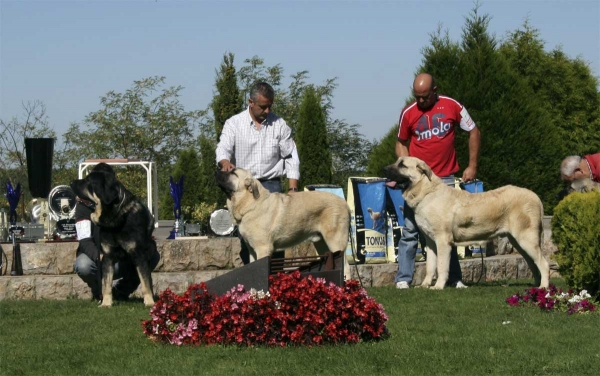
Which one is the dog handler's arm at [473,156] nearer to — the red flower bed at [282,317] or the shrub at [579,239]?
the shrub at [579,239]

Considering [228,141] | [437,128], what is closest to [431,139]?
[437,128]

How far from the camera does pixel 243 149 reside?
941 centimetres

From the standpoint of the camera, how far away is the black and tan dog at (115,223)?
9055 mm

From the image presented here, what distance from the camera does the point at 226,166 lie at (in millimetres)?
9117

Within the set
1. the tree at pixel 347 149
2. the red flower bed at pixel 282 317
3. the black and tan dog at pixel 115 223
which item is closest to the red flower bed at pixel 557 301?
the red flower bed at pixel 282 317

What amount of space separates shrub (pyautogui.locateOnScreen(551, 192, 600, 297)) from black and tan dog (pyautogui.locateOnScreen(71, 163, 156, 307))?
4.35 metres

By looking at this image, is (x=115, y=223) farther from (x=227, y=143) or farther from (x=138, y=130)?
(x=138, y=130)

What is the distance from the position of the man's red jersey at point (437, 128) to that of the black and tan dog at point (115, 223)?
360 centimetres

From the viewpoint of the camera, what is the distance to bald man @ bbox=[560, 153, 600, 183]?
984cm

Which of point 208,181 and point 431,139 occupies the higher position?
point 431,139

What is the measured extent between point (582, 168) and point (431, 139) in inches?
73.0

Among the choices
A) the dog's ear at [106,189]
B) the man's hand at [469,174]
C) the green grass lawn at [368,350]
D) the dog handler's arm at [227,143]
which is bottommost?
the green grass lawn at [368,350]

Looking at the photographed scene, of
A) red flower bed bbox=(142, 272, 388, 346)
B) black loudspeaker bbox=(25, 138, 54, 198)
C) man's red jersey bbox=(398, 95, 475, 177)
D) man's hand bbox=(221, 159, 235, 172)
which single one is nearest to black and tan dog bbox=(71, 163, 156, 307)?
man's hand bbox=(221, 159, 235, 172)

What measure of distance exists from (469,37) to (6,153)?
1865 cm
